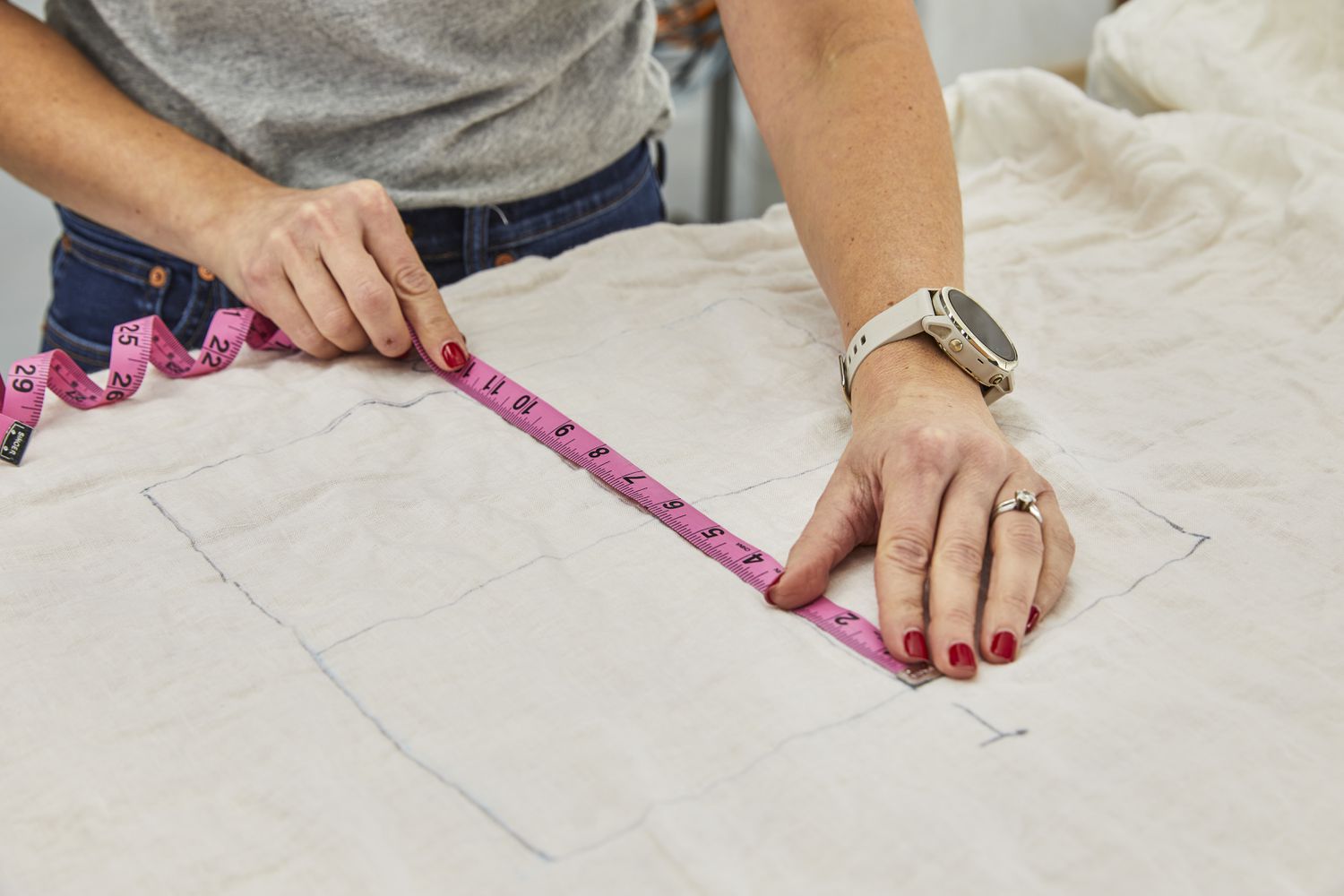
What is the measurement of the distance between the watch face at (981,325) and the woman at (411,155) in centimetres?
4

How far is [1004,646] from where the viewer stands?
2.82ft

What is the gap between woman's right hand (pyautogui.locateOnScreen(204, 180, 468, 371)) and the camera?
1.23 meters

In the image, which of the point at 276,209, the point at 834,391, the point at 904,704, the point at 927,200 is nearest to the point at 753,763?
the point at 904,704

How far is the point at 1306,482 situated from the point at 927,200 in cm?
46

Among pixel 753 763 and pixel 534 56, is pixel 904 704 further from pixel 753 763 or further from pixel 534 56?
pixel 534 56

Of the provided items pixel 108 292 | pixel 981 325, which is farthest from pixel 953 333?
pixel 108 292

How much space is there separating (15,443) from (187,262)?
0.39 metres

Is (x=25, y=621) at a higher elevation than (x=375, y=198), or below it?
below

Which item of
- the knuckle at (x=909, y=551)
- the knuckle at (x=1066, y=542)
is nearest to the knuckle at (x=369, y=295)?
the knuckle at (x=909, y=551)

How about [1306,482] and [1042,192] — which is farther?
[1042,192]

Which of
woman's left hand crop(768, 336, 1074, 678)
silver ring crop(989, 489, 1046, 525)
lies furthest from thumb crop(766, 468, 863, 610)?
silver ring crop(989, 489, 1046, 525)

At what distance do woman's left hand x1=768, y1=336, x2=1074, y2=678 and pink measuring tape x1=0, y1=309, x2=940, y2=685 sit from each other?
0.09ft

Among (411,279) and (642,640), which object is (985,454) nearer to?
(642,640)

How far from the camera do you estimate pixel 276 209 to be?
1.28 metres
